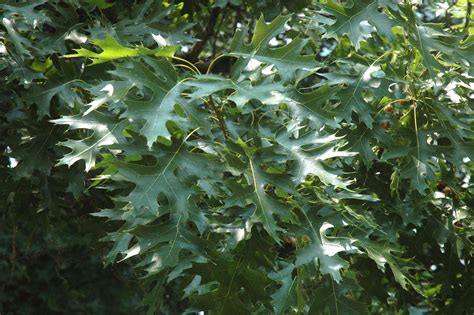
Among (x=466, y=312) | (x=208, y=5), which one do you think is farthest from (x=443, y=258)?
(x=208, y=5)

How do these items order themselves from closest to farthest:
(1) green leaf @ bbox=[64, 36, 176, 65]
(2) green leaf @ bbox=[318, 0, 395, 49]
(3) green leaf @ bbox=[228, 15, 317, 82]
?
(1) green leaf @ bbox=[64, 36, 176, 65], (3) green leaf @ bbox=[228, 15, 317, 82], (2) green leaf @ bbox=[318, 0, 395, 49]

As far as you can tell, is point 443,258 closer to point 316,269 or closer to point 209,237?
point 316,269

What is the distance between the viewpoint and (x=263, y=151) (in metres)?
2.24

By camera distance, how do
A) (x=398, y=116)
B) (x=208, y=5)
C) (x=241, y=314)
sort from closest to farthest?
(x=241, y=314) → (x=398, y=116) → (x=208, y=5)

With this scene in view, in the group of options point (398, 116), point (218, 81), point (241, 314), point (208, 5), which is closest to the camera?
point (218, 81)

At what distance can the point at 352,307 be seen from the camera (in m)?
2.46

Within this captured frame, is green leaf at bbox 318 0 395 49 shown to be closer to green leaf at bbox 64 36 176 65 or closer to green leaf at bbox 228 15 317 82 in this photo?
green leaf at bbox 228 15 317 82

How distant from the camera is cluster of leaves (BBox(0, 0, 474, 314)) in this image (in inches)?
86.5

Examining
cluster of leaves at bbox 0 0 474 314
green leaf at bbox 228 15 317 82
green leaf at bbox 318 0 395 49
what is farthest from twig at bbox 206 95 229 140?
green leaf at bbox 318 0 395 49

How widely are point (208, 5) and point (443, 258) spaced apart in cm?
176

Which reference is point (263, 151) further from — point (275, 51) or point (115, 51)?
point (115, 51)

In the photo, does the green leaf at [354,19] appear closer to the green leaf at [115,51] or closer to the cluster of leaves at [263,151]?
the cluster of leaves at [263,151]

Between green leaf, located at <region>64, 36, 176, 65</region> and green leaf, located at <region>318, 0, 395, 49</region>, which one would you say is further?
green leaf, located at <region>318, 0, 395, 49</region>

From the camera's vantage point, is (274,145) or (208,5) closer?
(274,145)
